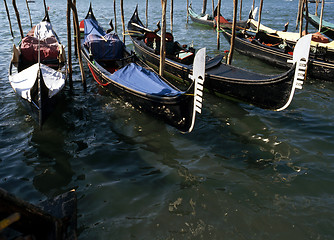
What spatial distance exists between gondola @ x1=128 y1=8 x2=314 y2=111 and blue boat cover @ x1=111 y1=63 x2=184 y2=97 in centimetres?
176

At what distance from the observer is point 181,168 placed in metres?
5.27

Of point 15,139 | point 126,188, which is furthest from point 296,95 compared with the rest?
point 15,139

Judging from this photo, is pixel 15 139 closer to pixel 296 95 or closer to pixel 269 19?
pixel 296 95

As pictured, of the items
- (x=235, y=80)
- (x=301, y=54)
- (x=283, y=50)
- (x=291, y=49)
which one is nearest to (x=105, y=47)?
(x=235, y=80)

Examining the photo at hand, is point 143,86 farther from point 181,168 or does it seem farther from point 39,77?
point 181,168

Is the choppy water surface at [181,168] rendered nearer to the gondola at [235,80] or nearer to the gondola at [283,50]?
the gondola at [235,80]

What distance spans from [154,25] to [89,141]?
1797 cm

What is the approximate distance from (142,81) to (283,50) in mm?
6481

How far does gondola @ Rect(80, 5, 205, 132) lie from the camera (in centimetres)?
548

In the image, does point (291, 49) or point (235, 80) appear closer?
point (235, 80)

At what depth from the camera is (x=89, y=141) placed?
A: 20.1ft

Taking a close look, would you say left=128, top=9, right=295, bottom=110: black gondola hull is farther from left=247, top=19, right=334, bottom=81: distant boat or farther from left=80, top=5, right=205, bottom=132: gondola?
left=247, top=19, right=334, bottom=81: distant boat

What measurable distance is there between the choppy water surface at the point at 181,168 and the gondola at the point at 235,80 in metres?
0.40

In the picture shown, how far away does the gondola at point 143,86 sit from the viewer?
5480mm
